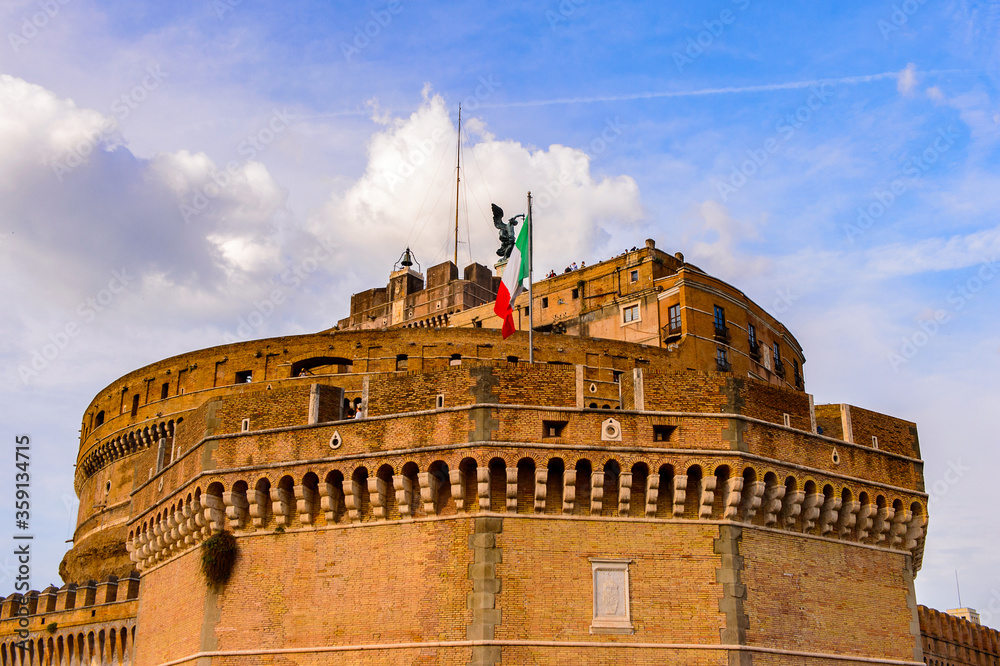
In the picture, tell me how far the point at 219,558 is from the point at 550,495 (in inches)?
291

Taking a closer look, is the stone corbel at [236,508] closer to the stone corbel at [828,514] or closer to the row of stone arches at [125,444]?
the stone corbel at [828,514]

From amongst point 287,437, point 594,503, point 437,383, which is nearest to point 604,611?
point 594,503

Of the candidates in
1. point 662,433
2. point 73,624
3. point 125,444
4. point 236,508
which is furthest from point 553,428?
point 125,444

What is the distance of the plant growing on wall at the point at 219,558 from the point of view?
23.5 m

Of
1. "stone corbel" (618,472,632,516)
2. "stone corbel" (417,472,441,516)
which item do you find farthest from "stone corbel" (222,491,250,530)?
"stone corbel" (618,472,632,516)

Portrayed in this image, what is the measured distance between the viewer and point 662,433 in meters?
22.5

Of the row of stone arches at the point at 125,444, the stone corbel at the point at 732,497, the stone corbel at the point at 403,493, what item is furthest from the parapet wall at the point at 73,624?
the stone corbel at the point at 732,497

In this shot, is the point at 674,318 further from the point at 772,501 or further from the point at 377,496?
the point at 377,496

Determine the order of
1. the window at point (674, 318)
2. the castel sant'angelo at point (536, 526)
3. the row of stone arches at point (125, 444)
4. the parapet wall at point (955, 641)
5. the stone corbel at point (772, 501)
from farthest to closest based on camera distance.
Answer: the window at point (674, 318), the row of stone arches at point (125, 444), the parapet wall at point (955, 641), the stone corbel at point (772, 501), the castel sant'angelo at point (536, 526)

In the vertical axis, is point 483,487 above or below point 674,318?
below

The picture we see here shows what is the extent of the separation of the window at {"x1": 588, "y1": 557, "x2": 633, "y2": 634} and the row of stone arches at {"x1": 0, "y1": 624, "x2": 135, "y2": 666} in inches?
646

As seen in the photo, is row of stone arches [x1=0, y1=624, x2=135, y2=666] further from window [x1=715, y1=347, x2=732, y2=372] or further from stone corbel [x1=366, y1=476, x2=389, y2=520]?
window [x1=715, y1=347, x2=732, y2=372]

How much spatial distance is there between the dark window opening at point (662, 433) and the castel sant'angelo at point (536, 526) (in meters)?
0.13

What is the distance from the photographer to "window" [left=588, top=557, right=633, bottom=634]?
2100 cm
